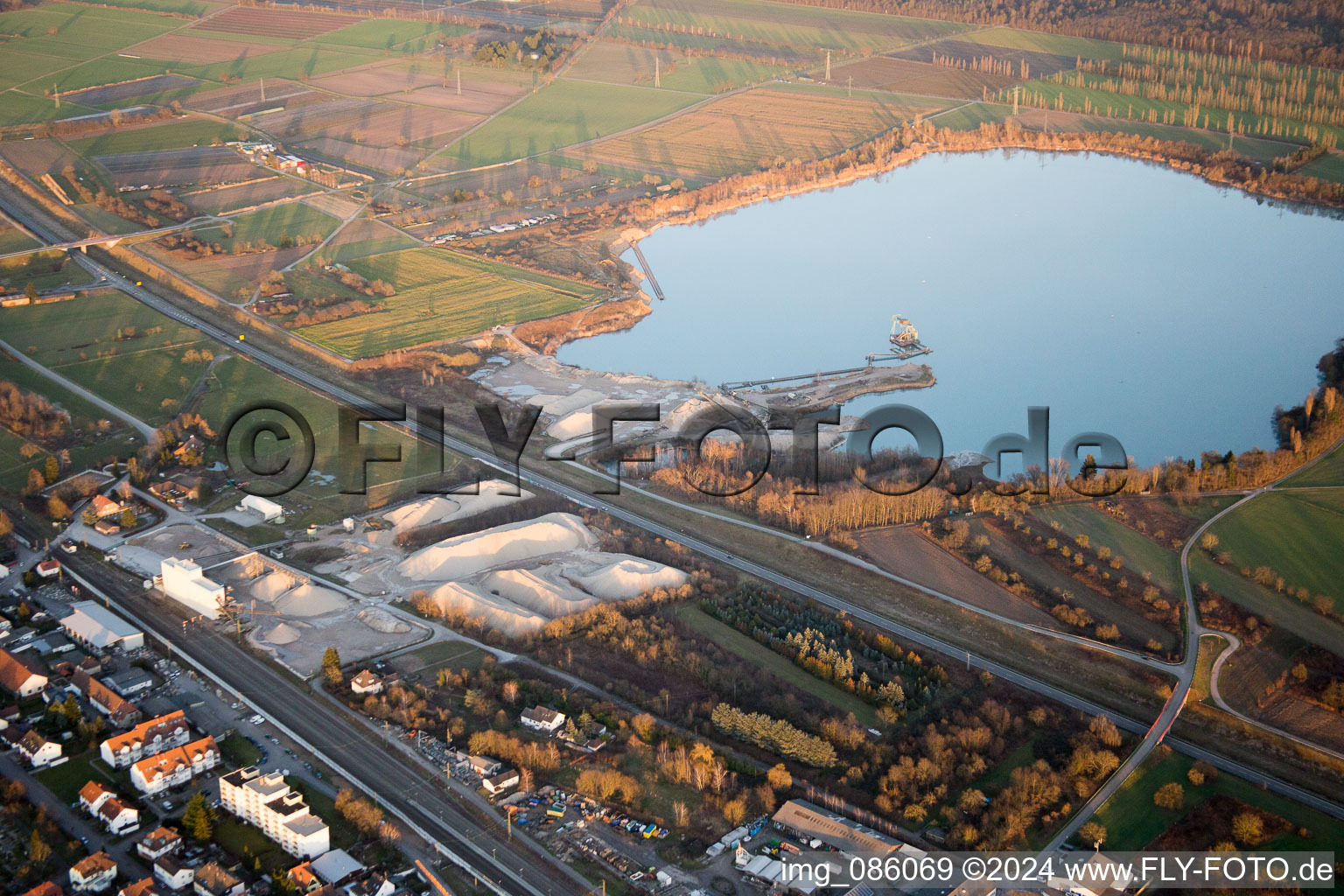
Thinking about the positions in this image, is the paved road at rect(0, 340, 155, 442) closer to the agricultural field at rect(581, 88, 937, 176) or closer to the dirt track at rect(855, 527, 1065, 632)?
the dirt track at rect(855, 527, 1065, 632)

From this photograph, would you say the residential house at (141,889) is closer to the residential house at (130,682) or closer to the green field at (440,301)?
the residential house at (130,682)

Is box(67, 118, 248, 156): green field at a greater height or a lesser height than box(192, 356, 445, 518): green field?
greater

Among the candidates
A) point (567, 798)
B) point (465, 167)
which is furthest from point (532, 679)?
point (465, 167)

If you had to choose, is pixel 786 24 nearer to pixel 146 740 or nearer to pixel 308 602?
pixel 308 602

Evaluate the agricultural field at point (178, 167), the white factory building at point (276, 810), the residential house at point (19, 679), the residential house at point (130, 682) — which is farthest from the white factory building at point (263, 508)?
the agricultural field at point (178, 167)

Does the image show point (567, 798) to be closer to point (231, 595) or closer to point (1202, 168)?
point (231, 595)

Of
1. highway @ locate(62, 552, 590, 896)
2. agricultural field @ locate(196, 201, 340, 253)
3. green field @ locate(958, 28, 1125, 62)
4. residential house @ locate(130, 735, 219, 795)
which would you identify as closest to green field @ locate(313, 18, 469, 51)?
agricultural field @ locate(196, 201, 340, 253)

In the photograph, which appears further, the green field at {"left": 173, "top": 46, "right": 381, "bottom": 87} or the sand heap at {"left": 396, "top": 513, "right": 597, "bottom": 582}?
the green field at {"left": 173, "top": 46, "right": 381, "bottom": 87}
